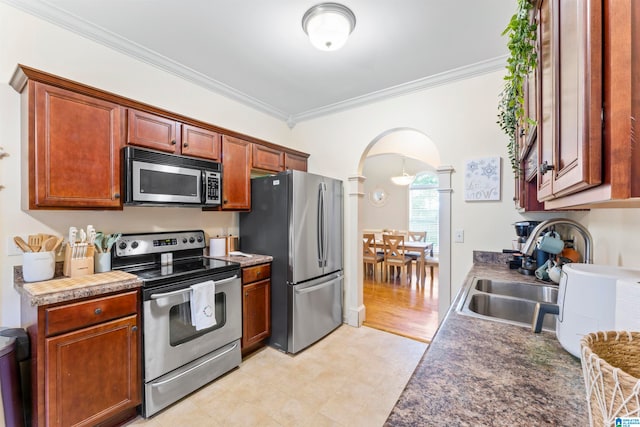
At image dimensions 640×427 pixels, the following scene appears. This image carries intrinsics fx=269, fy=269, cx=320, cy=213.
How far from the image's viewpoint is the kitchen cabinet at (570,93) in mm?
448

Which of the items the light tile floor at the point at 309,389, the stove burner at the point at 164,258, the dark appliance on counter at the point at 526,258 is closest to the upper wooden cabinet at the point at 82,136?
the stove burner at the point at 164,258

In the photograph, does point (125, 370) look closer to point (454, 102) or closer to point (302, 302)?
point (302, 302)

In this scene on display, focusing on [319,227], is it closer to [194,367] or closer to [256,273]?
[256,273]

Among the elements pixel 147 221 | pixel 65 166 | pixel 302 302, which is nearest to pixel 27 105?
pixel 65 166

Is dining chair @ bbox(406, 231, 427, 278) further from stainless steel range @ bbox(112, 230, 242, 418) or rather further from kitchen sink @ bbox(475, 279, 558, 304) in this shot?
stainless steel range @ bbox(112, 230, 242, 418)

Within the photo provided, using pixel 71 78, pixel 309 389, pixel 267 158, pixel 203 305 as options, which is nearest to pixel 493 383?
pixel 309 389

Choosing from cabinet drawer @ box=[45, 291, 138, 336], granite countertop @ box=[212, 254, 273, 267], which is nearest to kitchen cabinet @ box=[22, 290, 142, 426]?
cabinet drawer @ box=[45, 291, 138, 336]

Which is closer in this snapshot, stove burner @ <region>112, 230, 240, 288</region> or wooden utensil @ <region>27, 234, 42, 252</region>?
wooden utensil @ <region>27, 234, 42, 252</region>

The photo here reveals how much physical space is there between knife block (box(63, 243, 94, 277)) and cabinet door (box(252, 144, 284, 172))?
157 cm

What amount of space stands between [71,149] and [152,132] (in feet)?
1.70

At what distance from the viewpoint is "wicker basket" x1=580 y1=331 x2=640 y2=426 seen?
34 centimetres

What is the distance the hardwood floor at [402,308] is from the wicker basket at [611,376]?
255cm

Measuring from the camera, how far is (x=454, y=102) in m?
2.59

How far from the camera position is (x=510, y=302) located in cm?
145
